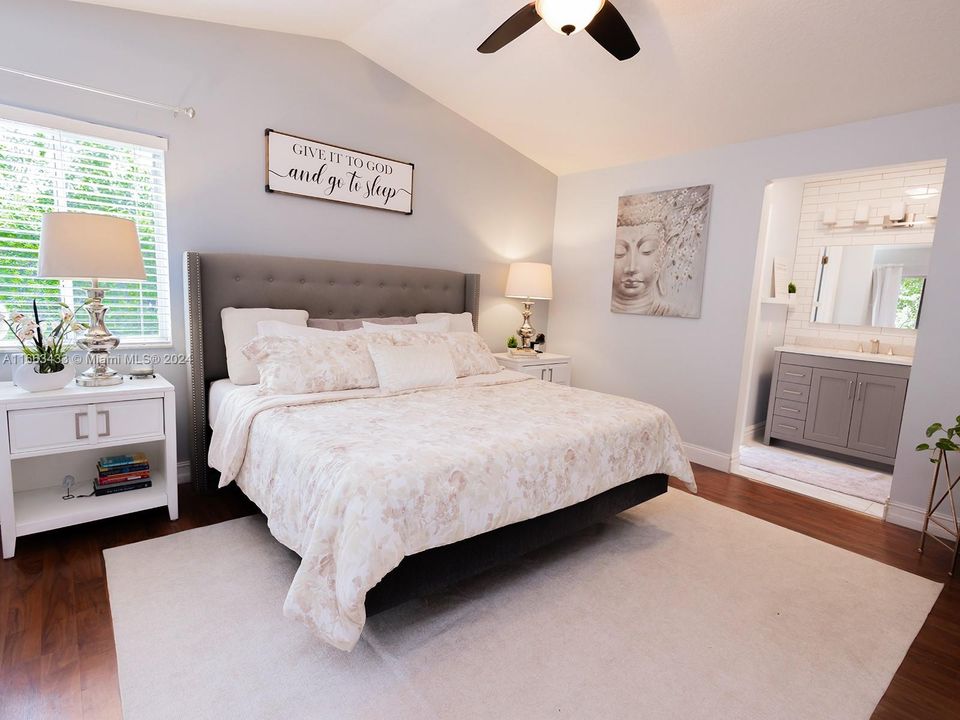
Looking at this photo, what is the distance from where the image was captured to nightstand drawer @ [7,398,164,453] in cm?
215

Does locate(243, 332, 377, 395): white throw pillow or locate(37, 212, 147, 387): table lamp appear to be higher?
locate(37, 212, 147, 387): table lamp

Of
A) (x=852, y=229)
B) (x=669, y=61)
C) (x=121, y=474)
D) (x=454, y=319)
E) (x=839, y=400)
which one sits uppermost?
(x=669, y=61)

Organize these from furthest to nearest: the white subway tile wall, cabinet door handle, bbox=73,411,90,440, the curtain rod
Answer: the white subway tile wall → the curtain rod → cabinet door handle, bbox=73,411,90,440

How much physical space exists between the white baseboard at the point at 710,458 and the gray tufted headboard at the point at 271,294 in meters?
2.21

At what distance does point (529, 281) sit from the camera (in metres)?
4.25

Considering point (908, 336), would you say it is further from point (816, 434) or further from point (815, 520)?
point (815, 520)

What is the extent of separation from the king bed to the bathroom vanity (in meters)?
2.27

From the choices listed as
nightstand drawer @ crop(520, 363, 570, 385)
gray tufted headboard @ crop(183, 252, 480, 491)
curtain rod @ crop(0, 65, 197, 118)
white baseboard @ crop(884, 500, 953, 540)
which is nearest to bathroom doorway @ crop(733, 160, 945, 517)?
white baseboard @ crop(884, 500, 953, 540)

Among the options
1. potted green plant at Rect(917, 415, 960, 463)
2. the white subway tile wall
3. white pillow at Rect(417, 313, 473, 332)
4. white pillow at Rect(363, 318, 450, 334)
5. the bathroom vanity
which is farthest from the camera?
the white subway tile wall

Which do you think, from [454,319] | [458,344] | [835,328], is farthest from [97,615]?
[835,328]

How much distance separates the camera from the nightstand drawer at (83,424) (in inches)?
84.8

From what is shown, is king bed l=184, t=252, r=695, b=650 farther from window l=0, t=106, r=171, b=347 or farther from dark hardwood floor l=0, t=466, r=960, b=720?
dark hardwood floor l=0, t=466, r=960, b=720

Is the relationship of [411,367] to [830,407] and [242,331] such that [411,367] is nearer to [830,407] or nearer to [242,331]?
[242,331]

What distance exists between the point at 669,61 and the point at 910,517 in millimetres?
2951
